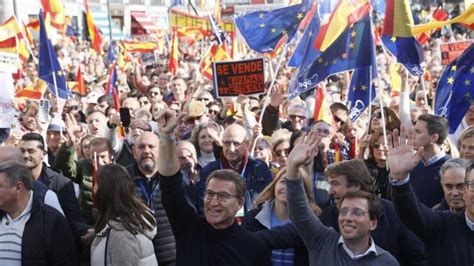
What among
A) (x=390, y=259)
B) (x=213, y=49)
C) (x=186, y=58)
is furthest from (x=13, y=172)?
(x=186, y=58)

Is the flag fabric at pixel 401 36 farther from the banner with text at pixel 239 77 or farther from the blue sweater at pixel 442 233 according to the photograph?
the blue sweater at pixel 442 233

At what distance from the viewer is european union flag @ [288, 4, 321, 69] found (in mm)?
9258

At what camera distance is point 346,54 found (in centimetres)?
850

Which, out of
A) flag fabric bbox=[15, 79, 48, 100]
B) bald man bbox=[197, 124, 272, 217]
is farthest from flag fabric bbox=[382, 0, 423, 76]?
flag fabric bbox=[15, 79, 48, 100]

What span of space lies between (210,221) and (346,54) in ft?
13.7

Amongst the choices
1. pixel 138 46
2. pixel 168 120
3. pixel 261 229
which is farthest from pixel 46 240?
pixel 138 46

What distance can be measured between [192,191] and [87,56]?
19898 millimetres

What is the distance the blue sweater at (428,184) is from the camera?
21.1 ft

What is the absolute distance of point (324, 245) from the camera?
4594 mm

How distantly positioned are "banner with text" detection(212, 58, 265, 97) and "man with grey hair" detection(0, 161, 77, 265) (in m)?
5.20

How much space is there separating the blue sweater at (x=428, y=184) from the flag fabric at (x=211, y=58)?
7959 mm

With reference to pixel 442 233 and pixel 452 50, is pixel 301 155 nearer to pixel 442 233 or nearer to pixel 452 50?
pixel 442 233

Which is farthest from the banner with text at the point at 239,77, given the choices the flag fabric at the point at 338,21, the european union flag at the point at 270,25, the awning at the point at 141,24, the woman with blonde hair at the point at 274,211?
the awning at the point at 141,24

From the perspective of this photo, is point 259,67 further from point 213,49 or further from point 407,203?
point 407,203
